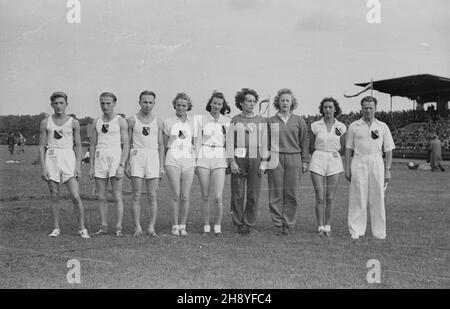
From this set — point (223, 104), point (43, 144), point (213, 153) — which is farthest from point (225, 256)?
point (43, 144)

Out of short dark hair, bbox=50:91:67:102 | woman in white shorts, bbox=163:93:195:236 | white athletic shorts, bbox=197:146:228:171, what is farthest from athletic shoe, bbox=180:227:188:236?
short dark hair, bbox=50:91:67:102

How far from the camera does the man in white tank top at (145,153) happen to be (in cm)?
679

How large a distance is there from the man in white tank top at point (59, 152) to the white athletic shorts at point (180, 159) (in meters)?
1.12

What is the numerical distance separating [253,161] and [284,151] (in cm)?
43

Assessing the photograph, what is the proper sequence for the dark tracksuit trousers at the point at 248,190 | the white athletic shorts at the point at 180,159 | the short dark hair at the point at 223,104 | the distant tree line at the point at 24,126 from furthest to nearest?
the distant tree line at the point at 24,126 → the dark tracksuit trousers at the point at 248,190 → the short dark hair at the point at 223,104 → the white athletic shorts at the point at 180,159

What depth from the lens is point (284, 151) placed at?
7.12 m

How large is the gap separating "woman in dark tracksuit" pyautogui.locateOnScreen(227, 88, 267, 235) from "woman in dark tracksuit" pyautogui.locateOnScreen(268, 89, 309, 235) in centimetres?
16

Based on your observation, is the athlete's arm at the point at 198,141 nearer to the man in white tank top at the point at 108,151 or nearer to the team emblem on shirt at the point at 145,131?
the team emblem on shirt at the point at 145,131

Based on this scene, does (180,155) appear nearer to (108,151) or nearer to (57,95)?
(108,151)

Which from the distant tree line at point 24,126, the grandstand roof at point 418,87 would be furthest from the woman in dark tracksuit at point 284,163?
the distant tree line at point 24,126

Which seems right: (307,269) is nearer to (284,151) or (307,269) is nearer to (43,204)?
(284,151)
